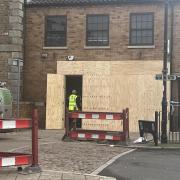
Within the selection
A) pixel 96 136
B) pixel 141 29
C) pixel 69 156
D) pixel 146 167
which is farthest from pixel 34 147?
pixel 141 29

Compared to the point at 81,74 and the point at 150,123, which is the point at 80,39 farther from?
the point at 150,123

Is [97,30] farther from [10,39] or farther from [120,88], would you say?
[10,39]

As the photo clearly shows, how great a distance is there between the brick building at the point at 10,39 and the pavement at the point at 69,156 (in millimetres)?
4982

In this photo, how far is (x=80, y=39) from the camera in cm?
2392

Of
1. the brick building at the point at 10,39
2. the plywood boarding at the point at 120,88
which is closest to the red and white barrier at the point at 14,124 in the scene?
the plywood boarding at the point at 120,88

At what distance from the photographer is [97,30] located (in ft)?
78.6

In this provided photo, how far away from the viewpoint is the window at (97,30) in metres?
23.8

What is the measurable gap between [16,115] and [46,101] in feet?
5.07

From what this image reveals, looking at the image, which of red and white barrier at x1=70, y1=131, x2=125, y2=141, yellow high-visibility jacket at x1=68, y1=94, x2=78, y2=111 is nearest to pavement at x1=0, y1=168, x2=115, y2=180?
red and white barrier at x1=70, y1=131, x2=125, y2=141

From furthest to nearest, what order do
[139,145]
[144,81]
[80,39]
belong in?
[80,39]
[144,81]
[139,145]

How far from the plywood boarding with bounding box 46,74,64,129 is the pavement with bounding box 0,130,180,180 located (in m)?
4.23

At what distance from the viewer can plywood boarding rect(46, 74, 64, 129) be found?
23156 millimetres

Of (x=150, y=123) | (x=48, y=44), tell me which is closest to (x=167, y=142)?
(x=150, y=123)

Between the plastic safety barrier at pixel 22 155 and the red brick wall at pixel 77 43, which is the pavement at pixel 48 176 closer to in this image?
the plastic safety barrier at pixel 22 155
